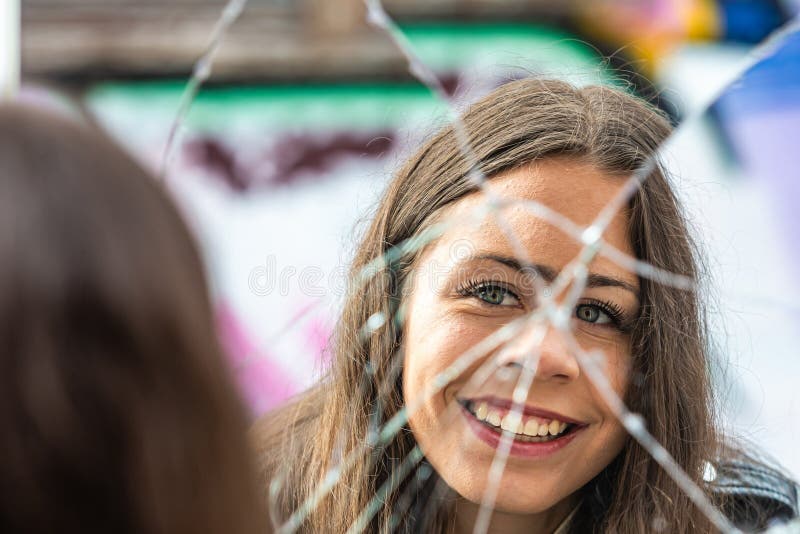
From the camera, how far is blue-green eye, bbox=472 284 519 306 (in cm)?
64

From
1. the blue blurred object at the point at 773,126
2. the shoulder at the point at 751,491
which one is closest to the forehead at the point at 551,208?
the shoulder at the point at 751,491

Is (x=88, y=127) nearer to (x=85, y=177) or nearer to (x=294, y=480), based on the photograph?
(x=85, y=177)

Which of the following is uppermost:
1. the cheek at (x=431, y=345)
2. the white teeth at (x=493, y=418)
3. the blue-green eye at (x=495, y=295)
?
the blue-green eye at (x=495, y=295)

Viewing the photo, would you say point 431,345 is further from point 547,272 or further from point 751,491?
point 751,491

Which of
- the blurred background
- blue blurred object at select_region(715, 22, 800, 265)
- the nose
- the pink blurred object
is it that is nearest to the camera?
the nose

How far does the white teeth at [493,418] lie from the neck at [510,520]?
0.24 ft

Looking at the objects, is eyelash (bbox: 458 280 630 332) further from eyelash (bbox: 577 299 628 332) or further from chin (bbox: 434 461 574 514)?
chin (bbox: 434 461 574 514)

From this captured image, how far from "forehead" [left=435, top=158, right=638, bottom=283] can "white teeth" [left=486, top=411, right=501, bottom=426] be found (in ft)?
0.35

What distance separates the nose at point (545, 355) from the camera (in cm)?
59

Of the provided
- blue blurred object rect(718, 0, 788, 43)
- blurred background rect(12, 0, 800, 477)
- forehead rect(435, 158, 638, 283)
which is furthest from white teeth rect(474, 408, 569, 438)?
blue blurred object rect(718, 0, 788, 43)

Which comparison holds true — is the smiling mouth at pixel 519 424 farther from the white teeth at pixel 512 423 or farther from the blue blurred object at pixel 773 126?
the blue blurred object at pixel 773 126

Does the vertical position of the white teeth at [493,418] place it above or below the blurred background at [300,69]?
below

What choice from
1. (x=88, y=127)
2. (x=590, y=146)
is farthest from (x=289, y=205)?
(x=88, y=127)

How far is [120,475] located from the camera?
1.03 ft
